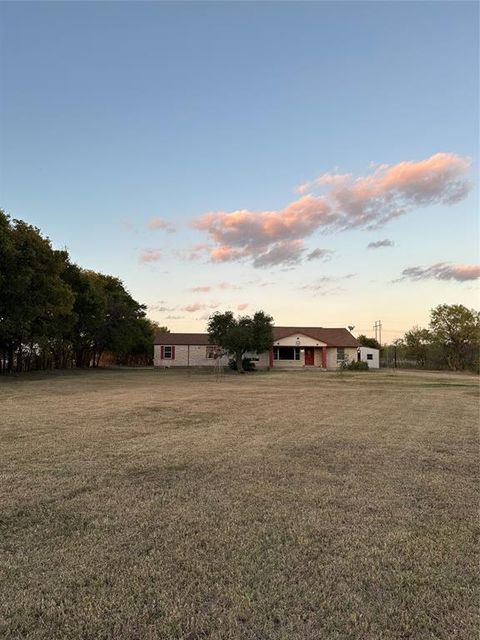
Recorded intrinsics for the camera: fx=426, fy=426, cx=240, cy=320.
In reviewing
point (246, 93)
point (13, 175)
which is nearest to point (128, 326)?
point (13, 175)

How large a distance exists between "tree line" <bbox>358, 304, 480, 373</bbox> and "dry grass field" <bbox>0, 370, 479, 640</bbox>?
127ft

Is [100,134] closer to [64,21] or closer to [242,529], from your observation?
[64,21]

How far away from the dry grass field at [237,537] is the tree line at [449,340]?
127 ft

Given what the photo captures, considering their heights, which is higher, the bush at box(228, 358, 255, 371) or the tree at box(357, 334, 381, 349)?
the tree at box(357, 334, 381, 349)

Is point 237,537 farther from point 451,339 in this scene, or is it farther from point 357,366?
point 451,339

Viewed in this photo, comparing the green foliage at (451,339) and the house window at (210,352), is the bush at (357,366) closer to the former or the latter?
the green foliage at (451,339)

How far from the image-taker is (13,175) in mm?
16938

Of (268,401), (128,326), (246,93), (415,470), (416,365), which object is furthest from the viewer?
(416,365)

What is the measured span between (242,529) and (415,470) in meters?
2.94

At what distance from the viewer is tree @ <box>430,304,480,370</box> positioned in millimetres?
41375

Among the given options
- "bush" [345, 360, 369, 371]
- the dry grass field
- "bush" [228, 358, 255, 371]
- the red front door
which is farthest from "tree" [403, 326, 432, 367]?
the dry grass field

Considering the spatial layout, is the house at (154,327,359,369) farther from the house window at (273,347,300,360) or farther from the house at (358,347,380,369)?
the house at (358,347,380,369)

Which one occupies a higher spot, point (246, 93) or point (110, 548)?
point (246, 93)


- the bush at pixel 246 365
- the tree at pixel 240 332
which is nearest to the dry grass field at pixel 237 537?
the tree at pixel 240 332
